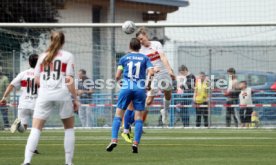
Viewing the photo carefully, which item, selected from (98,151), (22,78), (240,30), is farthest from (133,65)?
(240,30)

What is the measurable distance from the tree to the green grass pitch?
837cm

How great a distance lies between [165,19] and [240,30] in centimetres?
523

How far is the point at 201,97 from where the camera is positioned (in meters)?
28.3

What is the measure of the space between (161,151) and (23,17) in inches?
850

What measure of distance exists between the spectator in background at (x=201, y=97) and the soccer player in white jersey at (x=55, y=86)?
16.2m

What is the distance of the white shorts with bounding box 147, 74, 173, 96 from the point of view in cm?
2000

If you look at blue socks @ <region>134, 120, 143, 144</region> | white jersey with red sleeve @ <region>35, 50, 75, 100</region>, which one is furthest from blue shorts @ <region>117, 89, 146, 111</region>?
white jersey with red sleeve @ <region>35, 50, 75, 100</region>

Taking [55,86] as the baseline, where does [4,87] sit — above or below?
below

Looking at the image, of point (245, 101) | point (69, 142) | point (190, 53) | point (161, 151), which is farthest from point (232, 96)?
point (69, 142)

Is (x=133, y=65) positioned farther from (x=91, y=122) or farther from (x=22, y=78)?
(x=91, y=122)

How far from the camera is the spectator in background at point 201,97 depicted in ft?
91.9

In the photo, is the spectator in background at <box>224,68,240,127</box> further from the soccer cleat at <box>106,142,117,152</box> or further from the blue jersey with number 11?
the soccer cleat at <box>106,142,117,152</box>

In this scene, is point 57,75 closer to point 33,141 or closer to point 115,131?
point 33,141

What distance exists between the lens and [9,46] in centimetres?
2852
